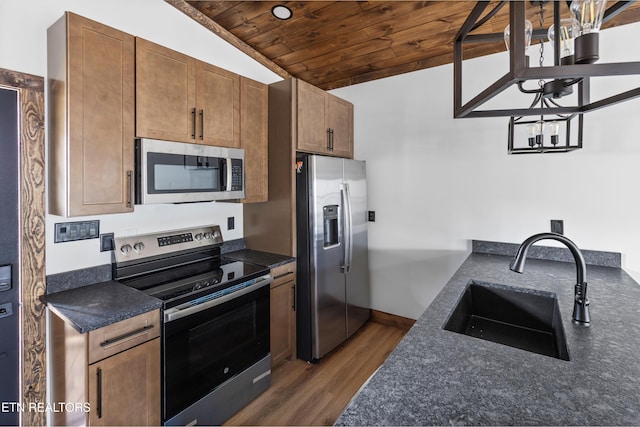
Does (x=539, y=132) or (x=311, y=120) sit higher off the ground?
(x=311, y=120)

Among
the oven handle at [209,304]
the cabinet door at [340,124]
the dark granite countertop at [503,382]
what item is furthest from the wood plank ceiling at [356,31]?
the dark granite countertop at [503,382]

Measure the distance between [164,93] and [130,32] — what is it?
0.54 meters

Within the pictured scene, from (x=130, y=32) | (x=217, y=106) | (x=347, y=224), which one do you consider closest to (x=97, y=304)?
(x=217, y=106)

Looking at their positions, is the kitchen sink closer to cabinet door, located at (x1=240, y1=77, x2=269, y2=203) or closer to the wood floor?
the wood floor

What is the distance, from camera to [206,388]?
184cm

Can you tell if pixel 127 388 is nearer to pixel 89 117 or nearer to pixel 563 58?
pixel 89 117

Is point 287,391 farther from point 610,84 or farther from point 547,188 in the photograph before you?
point 610,84

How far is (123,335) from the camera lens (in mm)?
1513

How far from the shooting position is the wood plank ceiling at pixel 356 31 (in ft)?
7.15

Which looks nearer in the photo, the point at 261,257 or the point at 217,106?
the point at 217,106

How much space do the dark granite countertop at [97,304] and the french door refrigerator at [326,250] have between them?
1.22 meters

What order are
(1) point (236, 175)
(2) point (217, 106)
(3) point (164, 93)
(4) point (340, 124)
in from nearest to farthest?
(3) point (164, 93) → (2) point (217, 106) → (1) point (236, 175) → (4) point (340, 124)

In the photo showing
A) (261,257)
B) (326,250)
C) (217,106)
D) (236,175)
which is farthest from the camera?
(326,250)

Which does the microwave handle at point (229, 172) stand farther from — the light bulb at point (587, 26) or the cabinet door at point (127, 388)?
the light bulb at point (587, 26)
